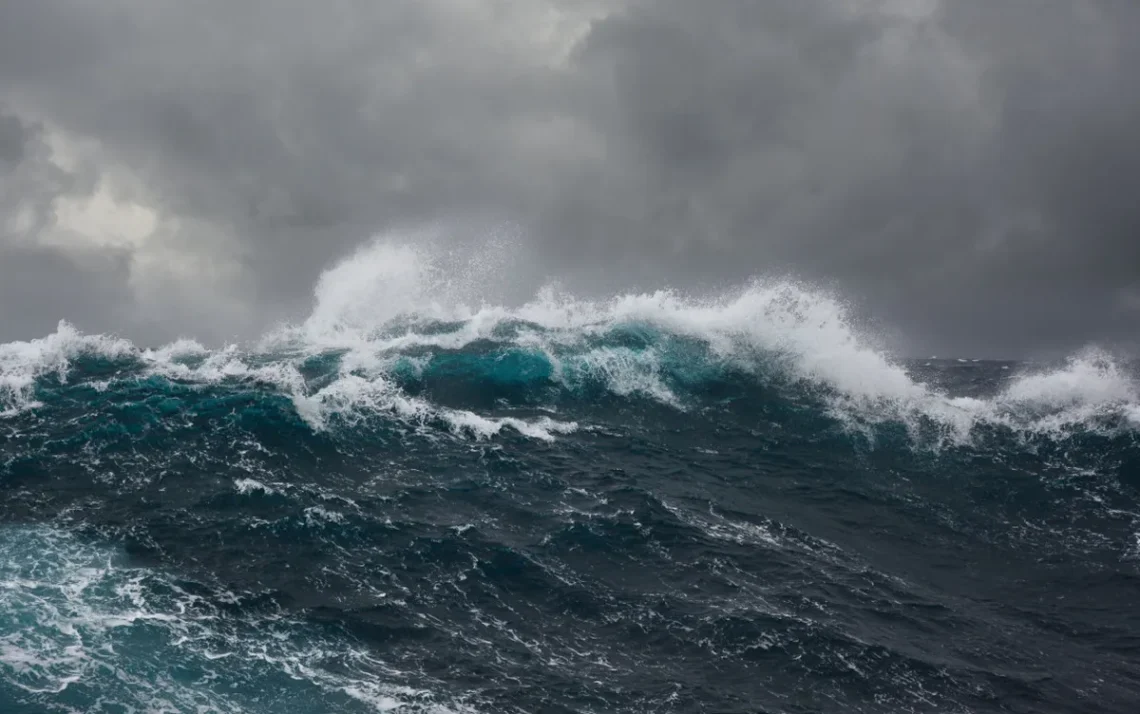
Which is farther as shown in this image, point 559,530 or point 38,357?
point 38,357

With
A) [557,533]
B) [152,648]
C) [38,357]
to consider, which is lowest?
[152,648]

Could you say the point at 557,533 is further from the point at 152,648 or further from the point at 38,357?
the point at 38,357

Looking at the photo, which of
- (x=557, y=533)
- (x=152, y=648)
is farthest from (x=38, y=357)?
(x=557, y=533)

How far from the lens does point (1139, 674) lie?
99.3 feet

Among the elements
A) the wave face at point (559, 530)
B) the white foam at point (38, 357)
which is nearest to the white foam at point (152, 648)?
the wave face at point (559, 530)

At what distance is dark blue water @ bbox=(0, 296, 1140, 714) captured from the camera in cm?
2781

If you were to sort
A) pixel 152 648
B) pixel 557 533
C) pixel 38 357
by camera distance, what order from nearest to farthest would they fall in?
pixel 152 648, pixel 557 533, pixel 38 357

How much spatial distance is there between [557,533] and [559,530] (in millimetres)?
337

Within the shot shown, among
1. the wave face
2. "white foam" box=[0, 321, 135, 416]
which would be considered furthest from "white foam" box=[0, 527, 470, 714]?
"white foam" box=[0, 321, 135, 416]

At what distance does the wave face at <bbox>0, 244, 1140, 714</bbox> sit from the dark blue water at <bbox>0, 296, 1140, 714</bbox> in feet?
0.58

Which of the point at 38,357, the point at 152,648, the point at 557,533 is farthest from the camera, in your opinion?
the point at 38,357

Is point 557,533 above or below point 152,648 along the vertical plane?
above

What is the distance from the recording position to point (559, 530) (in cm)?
3925

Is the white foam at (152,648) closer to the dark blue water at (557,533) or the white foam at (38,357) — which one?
the dark blue water at (557,533)
